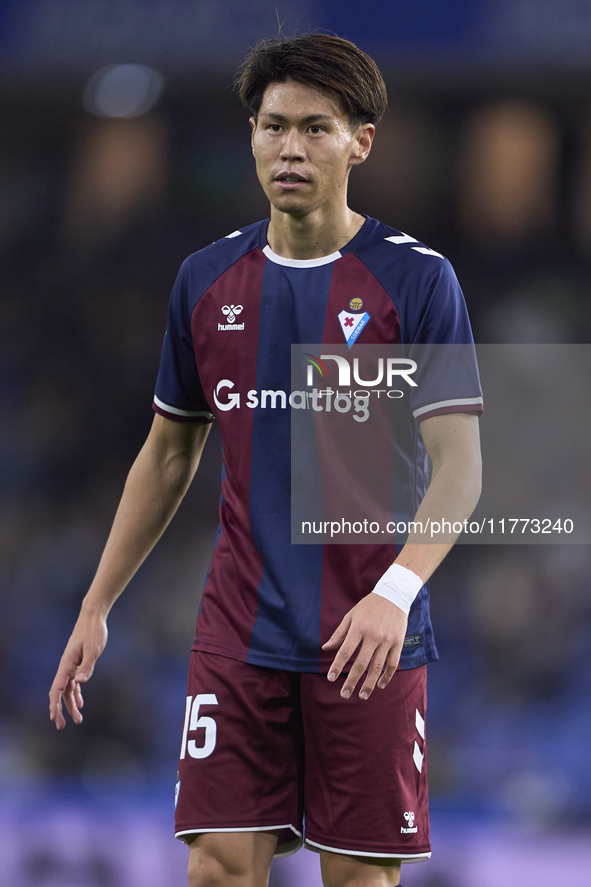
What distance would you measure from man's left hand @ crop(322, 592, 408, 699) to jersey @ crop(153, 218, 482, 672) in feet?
0.97

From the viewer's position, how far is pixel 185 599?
15.0 feet

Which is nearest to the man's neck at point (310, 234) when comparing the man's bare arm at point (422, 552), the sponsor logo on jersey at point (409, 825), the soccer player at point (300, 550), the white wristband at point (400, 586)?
the soccer player at point (300, 550)

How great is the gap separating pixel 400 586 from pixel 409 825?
→ 54 cm

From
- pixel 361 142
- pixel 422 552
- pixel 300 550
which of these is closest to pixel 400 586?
pixel 422 552

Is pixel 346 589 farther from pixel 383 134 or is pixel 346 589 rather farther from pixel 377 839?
pixel 383 134

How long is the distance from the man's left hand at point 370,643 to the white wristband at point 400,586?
0.02 m

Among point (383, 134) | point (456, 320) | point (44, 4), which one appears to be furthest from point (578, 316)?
point (456, 320)

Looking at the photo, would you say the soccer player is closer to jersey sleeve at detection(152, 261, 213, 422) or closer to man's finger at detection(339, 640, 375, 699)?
jersey sleeve at detection(152, 261, 213, 422)

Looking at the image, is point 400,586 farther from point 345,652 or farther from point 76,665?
point 76,665

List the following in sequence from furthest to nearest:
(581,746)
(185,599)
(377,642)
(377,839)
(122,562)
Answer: (185,599) → (581,746) → (122,562) → (377,839) → (377,642)

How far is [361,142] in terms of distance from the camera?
2.04m

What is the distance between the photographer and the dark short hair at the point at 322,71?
1925mm

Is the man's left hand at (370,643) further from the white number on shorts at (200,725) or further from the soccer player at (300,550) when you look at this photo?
the white number on shorts at (200,725)

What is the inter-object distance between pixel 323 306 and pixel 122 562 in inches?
27.1
